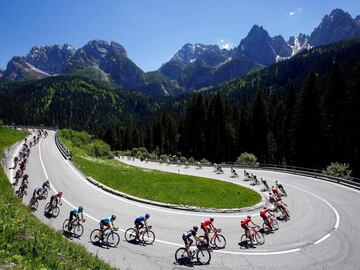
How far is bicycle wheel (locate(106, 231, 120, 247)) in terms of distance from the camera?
19.6 metres

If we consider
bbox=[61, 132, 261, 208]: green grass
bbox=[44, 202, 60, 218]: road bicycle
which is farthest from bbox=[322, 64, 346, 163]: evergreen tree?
bbox=[44, 202, 60, 218]: road bicycle

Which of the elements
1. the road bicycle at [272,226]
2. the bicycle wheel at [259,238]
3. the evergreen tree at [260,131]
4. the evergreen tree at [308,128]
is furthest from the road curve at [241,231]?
the evergreen tree at [260,131]

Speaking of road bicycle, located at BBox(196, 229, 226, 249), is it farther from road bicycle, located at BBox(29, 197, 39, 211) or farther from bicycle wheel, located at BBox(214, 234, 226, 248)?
road bicycle, located at BBox(29, 197, 39, 211)

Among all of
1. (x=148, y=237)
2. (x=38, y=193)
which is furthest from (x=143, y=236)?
(x=38, y=193)

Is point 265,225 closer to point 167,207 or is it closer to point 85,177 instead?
point 167,207

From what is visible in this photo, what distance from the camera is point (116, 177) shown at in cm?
3825

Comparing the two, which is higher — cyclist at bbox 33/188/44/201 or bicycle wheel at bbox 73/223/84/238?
cyclist at bbox 33/188/44/201

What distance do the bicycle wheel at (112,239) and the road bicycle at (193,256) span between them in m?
3.76

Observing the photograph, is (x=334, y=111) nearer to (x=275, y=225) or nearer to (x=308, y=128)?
(x=308, y=128)

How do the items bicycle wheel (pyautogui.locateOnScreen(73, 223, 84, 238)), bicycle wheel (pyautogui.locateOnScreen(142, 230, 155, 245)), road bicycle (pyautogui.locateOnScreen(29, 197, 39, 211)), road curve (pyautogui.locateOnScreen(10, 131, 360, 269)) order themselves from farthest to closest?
road bicycle (pyautogui.locateOnScreen(29, 197, 39, 211))
bicycle wheel (pyautogui.locateOnScreen(73, 223, 84, 238))
bicycle wheel (pyautogui.locateOnScreen(142, 230, 155, 245))
road curve (pyautogui.locateOnScreen(10, 131, 360, 269))

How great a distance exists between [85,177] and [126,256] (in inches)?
935

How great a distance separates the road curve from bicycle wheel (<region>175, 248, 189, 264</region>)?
1.15 feet

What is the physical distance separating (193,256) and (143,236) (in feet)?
12.2

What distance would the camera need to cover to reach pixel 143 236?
20281 millimetres
